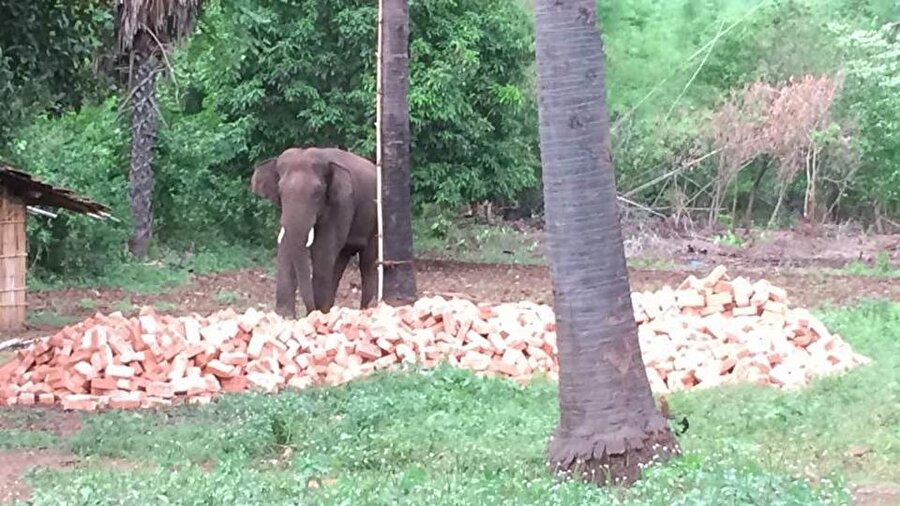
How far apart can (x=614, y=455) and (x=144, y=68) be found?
59.9 feet

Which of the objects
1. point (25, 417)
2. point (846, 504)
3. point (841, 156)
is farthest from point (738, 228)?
point (846, 504)

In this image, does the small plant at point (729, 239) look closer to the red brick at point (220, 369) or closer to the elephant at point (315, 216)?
the elephant at point (315, 216)

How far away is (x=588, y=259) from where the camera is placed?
7125mm

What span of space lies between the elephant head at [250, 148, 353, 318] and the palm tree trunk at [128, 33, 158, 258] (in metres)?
9.58

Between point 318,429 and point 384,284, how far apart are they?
19.8 feet

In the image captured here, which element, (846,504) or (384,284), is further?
(384,284)

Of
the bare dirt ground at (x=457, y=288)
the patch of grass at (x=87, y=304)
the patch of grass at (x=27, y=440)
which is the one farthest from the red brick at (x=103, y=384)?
the patch of grass at (x=87, y=304)

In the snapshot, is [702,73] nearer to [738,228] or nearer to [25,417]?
[738,228]

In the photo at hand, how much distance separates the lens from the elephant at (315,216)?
1488cm

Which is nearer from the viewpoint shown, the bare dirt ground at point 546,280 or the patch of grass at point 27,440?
the patch of grass at point 27,440

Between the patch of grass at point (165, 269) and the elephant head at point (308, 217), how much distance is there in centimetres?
640

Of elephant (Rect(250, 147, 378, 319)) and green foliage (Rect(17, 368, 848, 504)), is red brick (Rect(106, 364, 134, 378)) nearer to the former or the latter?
green foliage (Rect(17, 368, 848, 504))

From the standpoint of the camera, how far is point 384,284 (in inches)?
599

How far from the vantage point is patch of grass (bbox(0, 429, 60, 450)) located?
9203 millimetres
